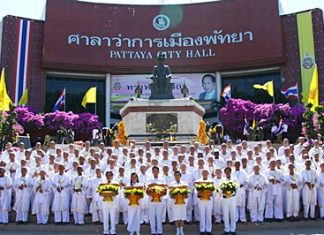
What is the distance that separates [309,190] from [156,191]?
4.78 m

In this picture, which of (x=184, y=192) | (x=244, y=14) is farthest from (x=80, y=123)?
(x=184, y=192)

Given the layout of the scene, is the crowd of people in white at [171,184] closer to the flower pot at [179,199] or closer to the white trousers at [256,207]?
the white trousers at [256,207]

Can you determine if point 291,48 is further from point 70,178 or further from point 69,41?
point 70,178

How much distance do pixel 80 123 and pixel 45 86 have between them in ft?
26.9

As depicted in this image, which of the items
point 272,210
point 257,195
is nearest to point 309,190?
point 272,210

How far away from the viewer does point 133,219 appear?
431 inches

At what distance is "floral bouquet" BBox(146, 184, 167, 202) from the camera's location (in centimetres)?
1089

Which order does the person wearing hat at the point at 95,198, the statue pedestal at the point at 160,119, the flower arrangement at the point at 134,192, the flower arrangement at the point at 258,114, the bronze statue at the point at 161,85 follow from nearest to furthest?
the flower arrangement at the point at 134,192
the person wearing hat at the point at 95,198
the statue pedestal at the point at 160,119
the bronze statue at the point at 161,85
the flower arrangement at the point at 258,114

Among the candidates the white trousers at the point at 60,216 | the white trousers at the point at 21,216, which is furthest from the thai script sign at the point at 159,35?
the white trousers at the point at 60,216

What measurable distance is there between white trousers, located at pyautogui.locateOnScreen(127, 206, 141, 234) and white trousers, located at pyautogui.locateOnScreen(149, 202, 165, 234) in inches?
14.2

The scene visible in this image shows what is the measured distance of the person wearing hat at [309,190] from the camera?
12.4 metres

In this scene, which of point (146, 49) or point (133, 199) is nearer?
point (133, 199)

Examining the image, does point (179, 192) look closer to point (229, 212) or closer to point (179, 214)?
point (179, 214)

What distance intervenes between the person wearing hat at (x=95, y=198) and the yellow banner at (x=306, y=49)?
39.0 meters
